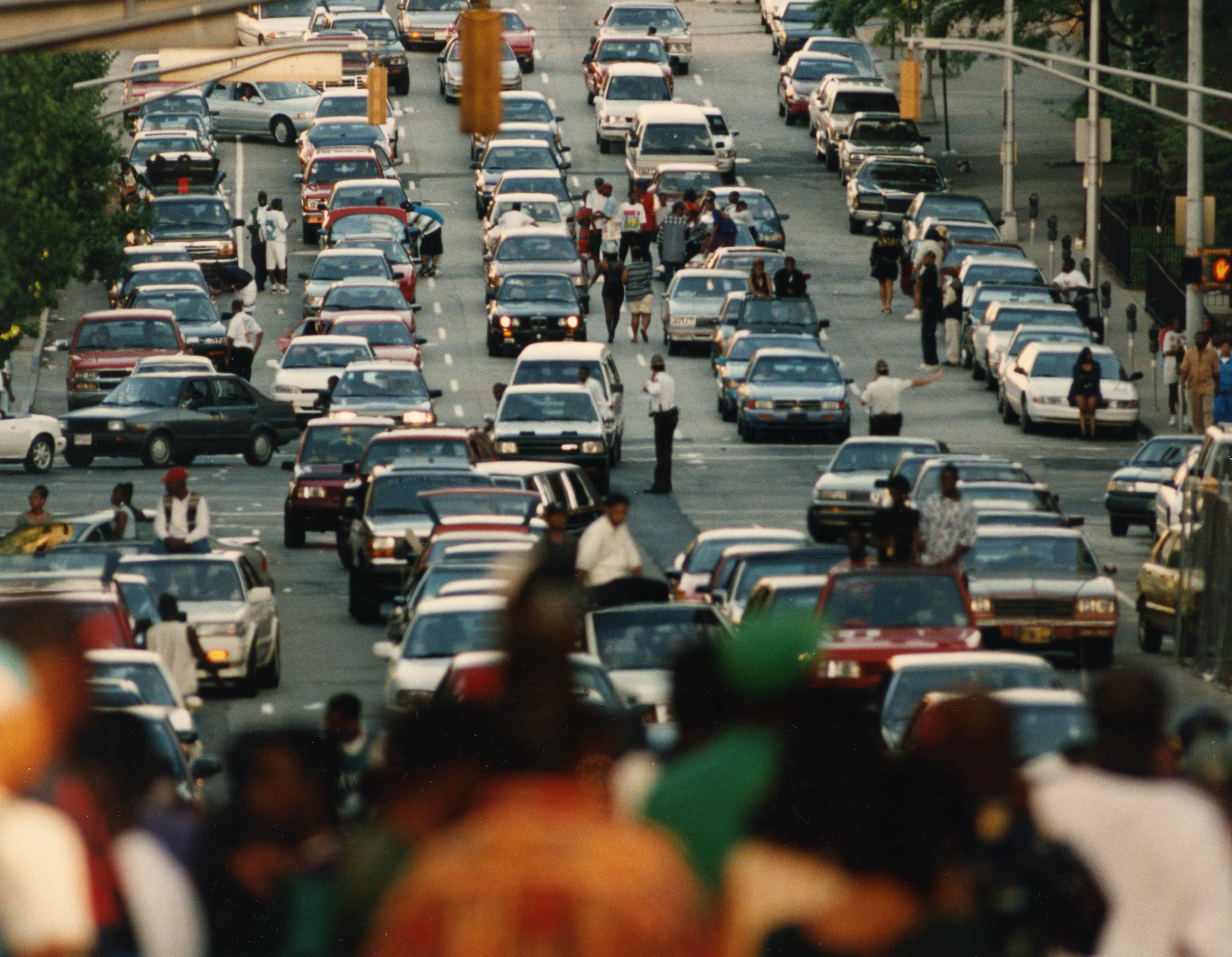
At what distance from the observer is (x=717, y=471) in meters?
37.4

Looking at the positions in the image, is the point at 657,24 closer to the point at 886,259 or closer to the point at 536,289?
the point at 886,259

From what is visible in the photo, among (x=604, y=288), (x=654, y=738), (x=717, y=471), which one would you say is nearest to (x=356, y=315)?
(x=604, y=288)

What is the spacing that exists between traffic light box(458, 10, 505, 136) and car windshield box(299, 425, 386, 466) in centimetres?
1469

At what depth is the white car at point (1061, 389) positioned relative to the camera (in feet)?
134

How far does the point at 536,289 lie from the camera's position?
155 feet

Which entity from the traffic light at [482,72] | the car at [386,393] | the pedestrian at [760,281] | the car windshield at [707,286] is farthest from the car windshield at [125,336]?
the traffic light at [482,72]

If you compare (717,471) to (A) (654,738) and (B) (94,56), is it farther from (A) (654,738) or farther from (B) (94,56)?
(A) (654,738)

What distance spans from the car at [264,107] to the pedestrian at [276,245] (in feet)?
41.6

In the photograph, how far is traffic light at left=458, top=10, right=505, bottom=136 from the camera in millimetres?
17656

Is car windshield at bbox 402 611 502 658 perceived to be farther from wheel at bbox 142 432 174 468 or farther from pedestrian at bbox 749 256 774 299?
pedestrian at bbox 749 256 774 299

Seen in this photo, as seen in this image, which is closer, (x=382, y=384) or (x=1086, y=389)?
(x=382, y=384)

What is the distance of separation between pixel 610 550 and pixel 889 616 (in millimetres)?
2674

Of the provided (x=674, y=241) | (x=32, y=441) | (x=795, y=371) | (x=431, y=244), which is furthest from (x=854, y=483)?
(x=431, y=244)

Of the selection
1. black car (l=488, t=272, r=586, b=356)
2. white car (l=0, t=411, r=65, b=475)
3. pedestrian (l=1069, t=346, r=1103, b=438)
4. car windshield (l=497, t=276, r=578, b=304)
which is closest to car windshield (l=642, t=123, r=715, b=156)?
black car (l=488, t=272, r=586, b=356)
